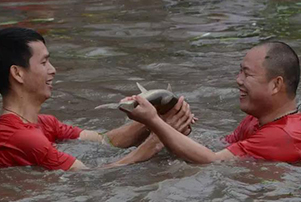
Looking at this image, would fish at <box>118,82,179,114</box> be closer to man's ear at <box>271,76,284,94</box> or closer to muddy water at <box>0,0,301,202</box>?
muddy water at <box>0,0,301,202</box>

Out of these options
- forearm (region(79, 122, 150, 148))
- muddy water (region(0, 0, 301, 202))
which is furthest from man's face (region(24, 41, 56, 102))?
forearm (region(79, 122, 150, 148))

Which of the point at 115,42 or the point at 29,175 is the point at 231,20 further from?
the point at 29,175

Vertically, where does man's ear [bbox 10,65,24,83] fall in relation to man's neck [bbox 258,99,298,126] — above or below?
above

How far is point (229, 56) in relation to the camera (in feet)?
37.2

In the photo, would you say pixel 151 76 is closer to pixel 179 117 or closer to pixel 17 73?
pixel 179 117

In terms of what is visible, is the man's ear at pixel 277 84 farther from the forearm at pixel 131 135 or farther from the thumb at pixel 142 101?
the forearm at pixel 131 135

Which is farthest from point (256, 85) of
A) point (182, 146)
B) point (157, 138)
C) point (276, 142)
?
point (157, 138)

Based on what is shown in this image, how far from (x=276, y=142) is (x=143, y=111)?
3.73 feet

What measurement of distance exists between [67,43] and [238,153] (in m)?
6.70

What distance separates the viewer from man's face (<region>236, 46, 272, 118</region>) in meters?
6.57

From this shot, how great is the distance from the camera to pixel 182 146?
20.8ft

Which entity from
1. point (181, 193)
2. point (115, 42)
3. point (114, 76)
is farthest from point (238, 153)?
point (115, 42)

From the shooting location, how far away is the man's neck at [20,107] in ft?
20.9

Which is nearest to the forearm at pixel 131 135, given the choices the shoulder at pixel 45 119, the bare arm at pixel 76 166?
the shoulder at pixel 45 119
